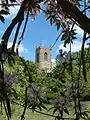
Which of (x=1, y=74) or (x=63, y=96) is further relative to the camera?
(x=63, y=96)

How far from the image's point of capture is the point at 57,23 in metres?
1.83

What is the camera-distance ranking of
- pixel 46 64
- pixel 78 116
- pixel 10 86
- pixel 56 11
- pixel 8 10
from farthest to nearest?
1. pixel 46 64
2. pixel 56 11
3. pixel 8 10
4. pixel 10 86
5. pixel 78 116

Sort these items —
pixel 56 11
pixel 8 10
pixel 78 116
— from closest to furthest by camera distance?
pixel 78 116, pixel 8 10, pixel 56 11

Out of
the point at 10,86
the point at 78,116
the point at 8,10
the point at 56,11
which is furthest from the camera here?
the point at 56,11

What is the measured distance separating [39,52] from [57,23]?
45.0 metres

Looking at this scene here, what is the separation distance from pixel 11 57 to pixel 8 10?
8.5 inches

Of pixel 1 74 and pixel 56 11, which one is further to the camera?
pixel 56 11

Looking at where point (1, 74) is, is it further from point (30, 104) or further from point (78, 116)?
point (78, 116)

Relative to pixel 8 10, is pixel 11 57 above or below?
below

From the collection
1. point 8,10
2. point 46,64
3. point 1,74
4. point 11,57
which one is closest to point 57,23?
point 8,10

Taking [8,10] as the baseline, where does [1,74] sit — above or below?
below

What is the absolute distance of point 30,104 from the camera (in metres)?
1.47

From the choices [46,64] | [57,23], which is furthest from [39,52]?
[57,23]

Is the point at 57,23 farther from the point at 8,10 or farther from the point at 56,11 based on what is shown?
the point at 8,10
